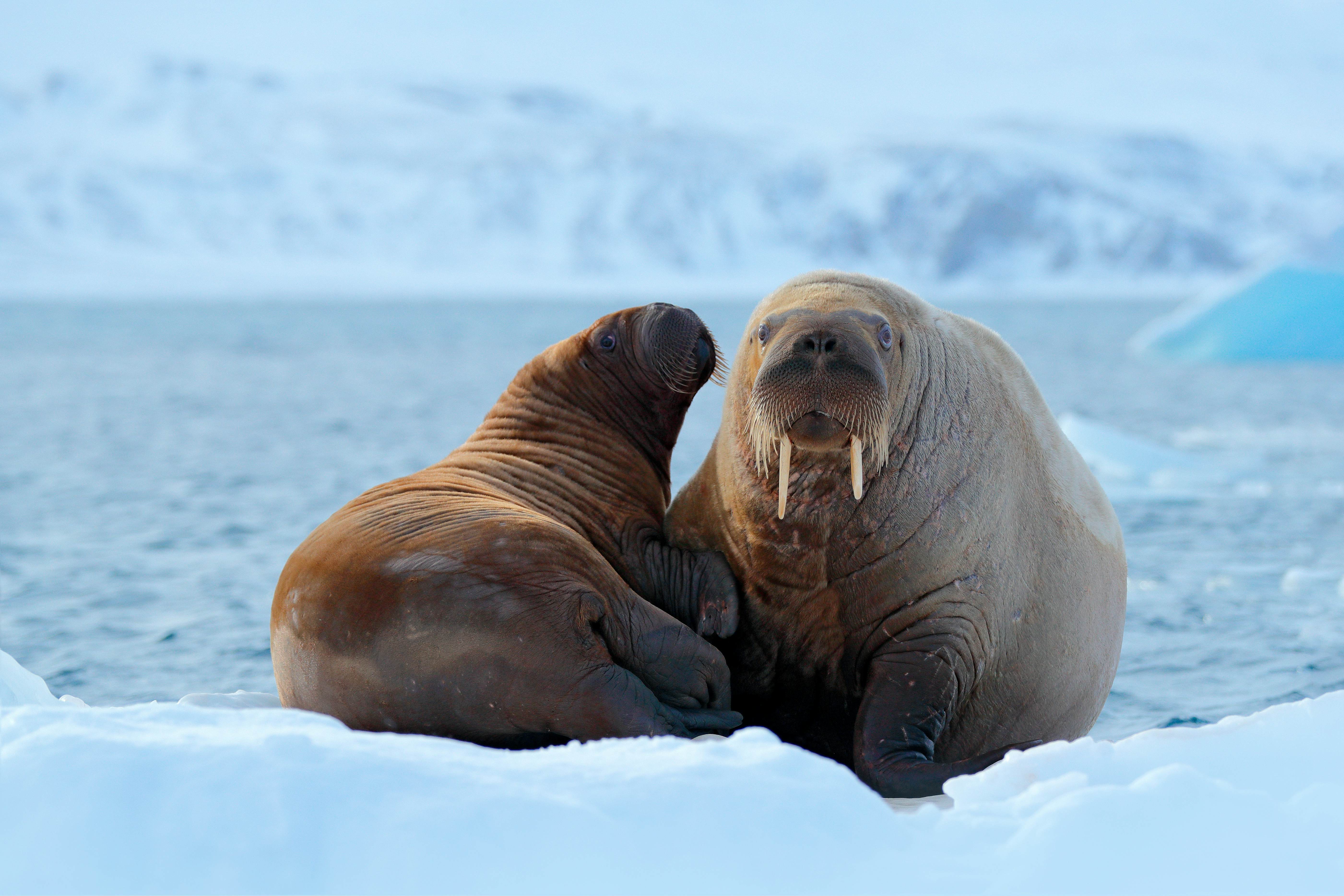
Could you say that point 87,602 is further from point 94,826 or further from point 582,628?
point 94,826

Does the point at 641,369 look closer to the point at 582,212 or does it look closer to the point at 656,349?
the point at 656,349

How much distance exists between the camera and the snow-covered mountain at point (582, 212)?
10456 centimetres

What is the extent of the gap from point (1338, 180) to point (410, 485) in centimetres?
15061

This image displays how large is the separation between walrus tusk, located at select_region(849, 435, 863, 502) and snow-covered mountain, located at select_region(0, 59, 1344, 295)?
9665 centimetres

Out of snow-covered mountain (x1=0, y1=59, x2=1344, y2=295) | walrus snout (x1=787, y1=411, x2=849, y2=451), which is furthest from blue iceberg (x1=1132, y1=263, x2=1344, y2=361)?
snow-covered mountain (x1=0, y1=59, x2=1344, y2=295)

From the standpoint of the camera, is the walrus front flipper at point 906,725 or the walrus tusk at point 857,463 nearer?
the walrus front flipper at point 906,725

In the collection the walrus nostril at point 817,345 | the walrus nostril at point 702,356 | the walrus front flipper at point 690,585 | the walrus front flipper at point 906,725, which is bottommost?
the walrus front flipper at point 906,725

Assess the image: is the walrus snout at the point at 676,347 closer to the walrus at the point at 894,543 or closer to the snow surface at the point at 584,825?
the walrus at the point at 894,543

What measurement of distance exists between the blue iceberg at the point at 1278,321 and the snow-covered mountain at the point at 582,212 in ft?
256

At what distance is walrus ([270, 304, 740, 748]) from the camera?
148 inches

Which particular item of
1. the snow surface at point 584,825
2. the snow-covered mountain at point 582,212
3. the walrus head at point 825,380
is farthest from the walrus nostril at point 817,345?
the snow-covered mountain at point 582,212

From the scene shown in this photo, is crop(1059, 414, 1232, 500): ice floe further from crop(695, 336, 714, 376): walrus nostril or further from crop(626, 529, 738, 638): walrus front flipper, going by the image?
crop(626, 529, 738, 638): walrus front flipper

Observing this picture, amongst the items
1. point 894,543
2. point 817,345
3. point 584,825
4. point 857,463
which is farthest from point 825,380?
point 584,825

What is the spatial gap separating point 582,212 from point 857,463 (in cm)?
11108
